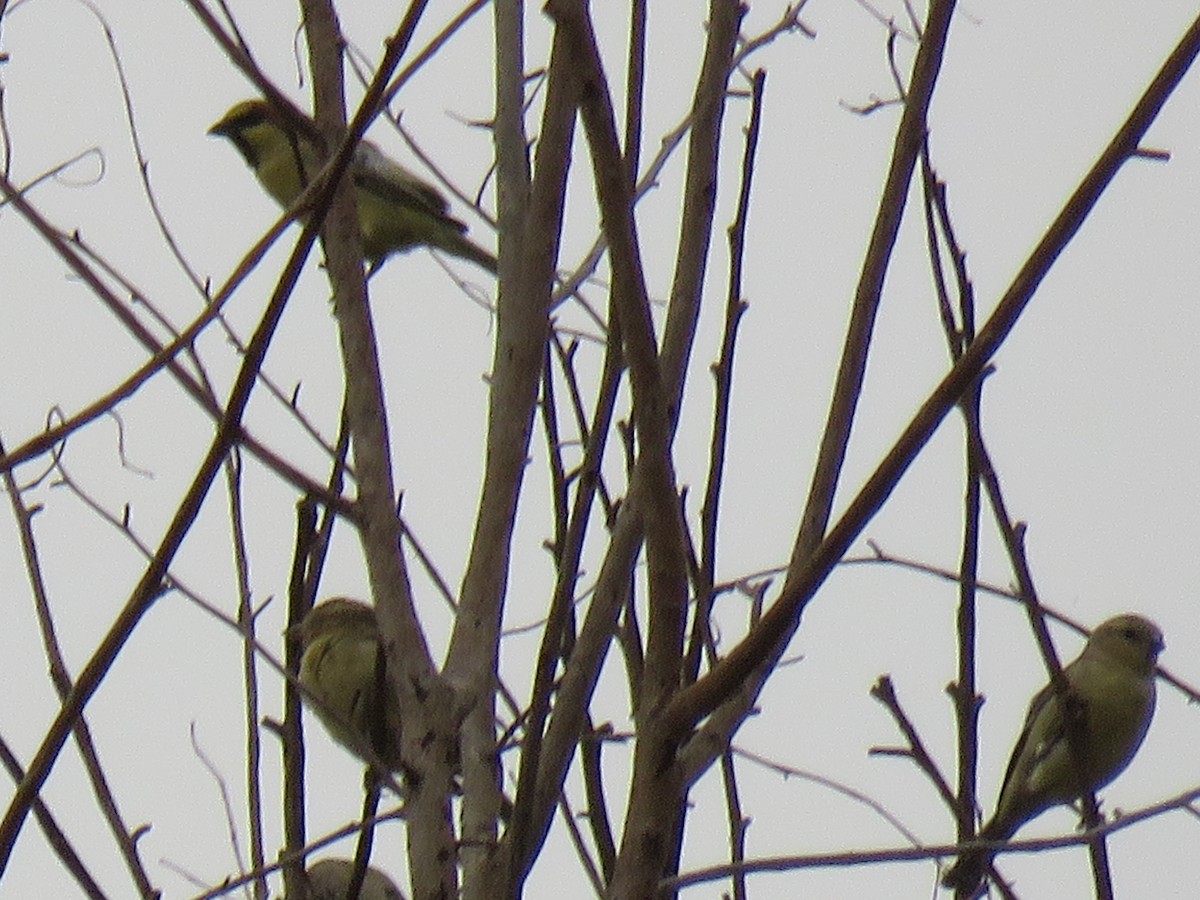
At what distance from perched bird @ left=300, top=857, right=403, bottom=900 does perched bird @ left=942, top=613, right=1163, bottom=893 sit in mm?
1911

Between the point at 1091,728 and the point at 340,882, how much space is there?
2334mm

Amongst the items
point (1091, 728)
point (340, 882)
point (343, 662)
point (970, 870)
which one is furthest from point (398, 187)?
point (970, 870)

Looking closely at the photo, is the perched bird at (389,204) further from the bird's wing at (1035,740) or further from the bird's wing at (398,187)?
the bird's wing at (1035,740)

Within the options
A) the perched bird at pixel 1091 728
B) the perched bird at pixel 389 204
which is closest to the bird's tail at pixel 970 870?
the perched bird at pixel 1091 728

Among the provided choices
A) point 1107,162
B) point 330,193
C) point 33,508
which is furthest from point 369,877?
point 1107,162

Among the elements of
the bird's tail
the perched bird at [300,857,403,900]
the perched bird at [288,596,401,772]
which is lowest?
the bird's tail

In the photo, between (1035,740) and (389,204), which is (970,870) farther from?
(389,204)

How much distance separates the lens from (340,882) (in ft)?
14.7

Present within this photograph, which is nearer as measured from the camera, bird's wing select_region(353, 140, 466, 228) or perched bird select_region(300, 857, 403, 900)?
perched bird select_region(300, 857, 403, 900)

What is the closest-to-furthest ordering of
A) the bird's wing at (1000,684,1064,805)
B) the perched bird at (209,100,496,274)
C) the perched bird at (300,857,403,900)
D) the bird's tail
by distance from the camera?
1. the bird's tail
2. the perched bird at (300,857,403,900)
3. the bird's wing at (1000,684,1064,805)
4. the perched bird at (209,100,496,274)

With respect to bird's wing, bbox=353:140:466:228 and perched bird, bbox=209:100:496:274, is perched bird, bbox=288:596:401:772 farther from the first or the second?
bird's wing, bbox=353:140:466:228

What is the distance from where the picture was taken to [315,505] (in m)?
2.31

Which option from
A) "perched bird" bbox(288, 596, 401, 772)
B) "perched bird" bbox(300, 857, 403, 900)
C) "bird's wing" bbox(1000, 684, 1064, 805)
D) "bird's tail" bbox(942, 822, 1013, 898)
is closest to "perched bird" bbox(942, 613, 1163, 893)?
"bird's wing" bbox(1000, 684, 1064, 805)

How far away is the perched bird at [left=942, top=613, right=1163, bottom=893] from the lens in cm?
564
